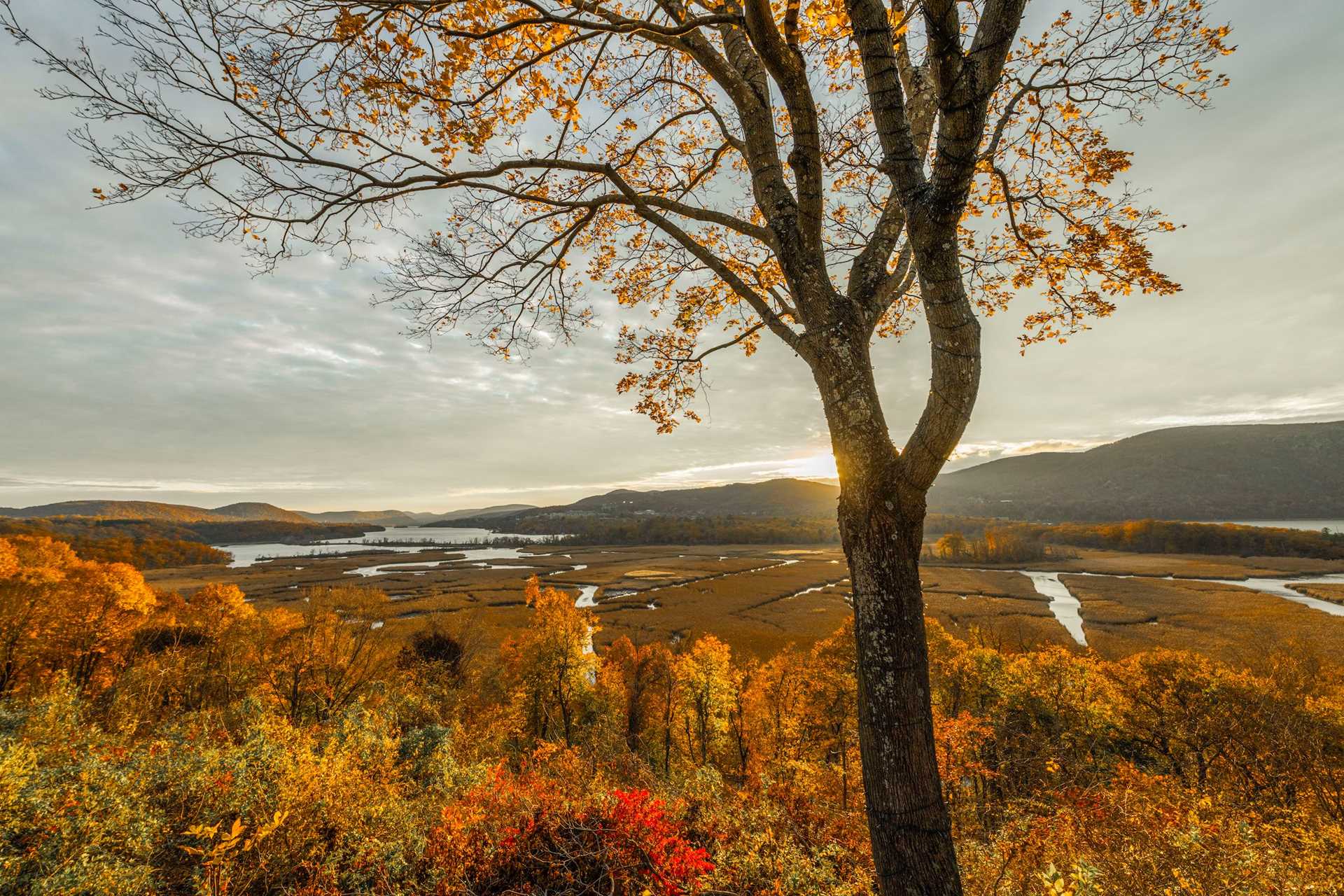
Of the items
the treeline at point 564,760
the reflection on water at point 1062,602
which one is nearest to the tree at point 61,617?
the treeline at point 564,760

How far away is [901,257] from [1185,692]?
28.6 metres

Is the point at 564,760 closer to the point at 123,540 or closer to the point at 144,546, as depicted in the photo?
the point at 123,540

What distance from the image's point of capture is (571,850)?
6230 millimetres

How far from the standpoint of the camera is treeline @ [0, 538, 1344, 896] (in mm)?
5738

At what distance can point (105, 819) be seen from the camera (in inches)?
217

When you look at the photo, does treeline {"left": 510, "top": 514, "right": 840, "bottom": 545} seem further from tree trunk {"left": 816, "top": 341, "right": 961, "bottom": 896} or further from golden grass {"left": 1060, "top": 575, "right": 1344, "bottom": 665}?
tree trunk {"left": 816, "top": 341, "right": 961, "bottom": 896}

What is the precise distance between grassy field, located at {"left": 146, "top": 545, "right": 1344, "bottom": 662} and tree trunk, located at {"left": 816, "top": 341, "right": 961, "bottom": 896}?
1630 inches

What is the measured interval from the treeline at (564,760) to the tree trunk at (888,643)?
7.69ft

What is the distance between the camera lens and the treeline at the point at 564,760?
18.8 ft

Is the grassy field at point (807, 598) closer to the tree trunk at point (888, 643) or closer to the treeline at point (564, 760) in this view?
the treeline at point (564, 760)

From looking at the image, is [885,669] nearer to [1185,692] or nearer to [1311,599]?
[1185,692]

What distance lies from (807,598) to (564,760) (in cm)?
5896

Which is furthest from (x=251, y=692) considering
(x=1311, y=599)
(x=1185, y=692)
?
(x=1311, y=599)

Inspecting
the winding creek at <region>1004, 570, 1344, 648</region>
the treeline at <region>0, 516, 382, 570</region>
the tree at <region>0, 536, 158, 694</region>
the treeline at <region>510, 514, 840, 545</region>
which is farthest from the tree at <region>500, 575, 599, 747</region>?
the treeline at <region>510, 514, 840, 545</region>
